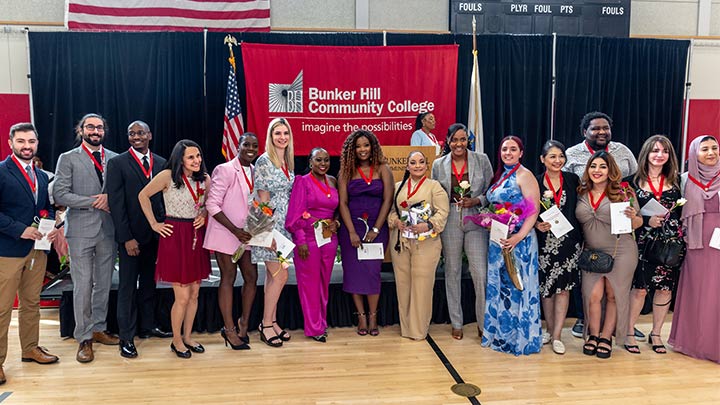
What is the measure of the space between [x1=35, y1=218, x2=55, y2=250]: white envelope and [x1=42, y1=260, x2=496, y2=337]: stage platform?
34.7 inches

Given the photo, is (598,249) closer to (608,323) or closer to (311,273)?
(608,323)

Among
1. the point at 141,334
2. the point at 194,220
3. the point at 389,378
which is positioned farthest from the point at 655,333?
the point at 141,334

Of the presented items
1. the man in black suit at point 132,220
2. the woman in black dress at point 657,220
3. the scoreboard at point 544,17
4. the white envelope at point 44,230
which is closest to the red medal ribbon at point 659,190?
the woman in black dress at point 657,220

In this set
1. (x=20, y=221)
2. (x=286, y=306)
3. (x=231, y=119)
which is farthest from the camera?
(x=231, y=119)

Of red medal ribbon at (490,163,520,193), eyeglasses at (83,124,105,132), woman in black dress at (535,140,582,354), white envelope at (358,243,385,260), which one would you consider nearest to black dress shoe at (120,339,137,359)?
eyeglasses at (83,124,105,132)

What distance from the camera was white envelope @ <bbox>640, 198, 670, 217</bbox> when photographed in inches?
149

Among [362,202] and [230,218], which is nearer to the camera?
[230,218]

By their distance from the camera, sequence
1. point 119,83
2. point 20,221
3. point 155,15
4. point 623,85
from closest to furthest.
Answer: point 20,221, point 119,83, point 623,85, point 155,15

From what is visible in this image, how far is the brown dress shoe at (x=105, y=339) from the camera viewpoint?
13.8 feet

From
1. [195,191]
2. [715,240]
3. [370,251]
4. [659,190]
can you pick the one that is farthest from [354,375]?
[715,240]

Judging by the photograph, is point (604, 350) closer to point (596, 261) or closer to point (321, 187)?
point (596, 261)

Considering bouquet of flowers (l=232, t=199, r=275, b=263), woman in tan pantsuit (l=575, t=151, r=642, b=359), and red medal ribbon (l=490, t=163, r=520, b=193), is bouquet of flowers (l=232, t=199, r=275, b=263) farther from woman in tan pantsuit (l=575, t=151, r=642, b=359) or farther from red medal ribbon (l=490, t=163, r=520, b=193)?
woman in tan pantsuit (l=575, t=151, r=642, b=359)

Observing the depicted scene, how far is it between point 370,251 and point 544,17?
176 inches

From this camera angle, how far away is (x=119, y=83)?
19.8 feet
